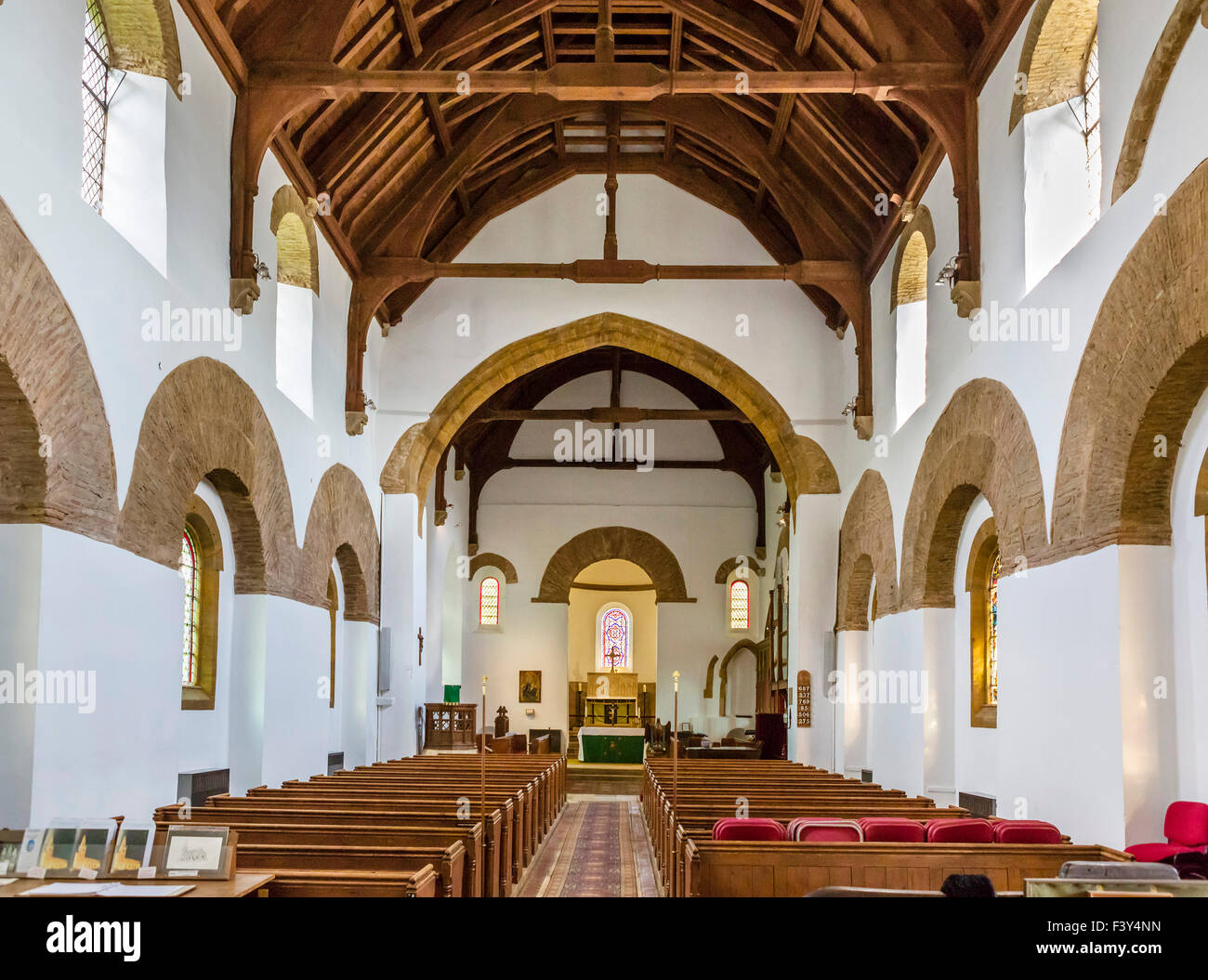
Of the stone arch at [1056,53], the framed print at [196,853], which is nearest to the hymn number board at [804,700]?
the stone arch at [1056,53]

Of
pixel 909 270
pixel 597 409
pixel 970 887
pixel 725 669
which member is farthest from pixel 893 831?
pixel 725 669

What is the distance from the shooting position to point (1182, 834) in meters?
7.20

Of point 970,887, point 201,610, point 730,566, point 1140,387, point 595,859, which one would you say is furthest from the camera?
point 730,566

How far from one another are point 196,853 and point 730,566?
22.4 meters

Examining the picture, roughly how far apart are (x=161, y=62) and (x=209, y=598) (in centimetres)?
520

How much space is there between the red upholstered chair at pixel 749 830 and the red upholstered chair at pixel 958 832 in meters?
0.99

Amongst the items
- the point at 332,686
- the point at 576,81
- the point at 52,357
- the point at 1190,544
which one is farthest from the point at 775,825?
the point at 332,686

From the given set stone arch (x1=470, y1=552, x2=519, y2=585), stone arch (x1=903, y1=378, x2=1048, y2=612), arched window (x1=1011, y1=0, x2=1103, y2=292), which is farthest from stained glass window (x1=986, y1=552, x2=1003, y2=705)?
stone arch (x1=470, y1=552, x2=519, y2=585)

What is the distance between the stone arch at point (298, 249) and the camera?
13391 millimetres

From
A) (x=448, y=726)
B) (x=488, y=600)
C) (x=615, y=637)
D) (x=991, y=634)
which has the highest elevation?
(x=488, y=600)

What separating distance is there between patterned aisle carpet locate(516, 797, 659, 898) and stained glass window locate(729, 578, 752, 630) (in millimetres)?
9310

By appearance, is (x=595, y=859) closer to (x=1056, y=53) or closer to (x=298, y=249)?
(x=298, y=249)

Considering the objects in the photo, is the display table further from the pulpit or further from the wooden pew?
the wooden pew

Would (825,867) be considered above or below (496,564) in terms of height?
below
